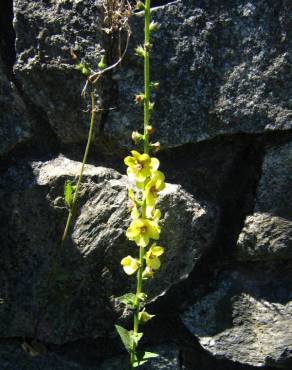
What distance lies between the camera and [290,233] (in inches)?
68.9

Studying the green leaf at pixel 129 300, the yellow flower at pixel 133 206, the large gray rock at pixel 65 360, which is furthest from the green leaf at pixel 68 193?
the large gray rock at pixel 65 360

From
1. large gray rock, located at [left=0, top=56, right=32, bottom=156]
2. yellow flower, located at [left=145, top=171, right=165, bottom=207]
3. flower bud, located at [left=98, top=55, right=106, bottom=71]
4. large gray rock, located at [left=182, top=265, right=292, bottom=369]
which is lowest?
large gray rock, located at [left=182, top=265, right=292, bottom=369]

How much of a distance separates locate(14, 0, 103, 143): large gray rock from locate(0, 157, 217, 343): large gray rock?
0.63 feet

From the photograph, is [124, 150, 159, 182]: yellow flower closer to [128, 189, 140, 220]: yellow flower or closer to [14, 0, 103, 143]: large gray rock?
[128, 189, 140, 220]: yellow flower

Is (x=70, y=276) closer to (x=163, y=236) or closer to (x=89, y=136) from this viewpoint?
(x=163, y=236)

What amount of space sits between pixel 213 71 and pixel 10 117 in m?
0.63

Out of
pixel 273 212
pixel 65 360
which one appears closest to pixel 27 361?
pixel 65 360

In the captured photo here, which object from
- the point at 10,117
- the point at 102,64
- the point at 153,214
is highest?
the point at 102,64

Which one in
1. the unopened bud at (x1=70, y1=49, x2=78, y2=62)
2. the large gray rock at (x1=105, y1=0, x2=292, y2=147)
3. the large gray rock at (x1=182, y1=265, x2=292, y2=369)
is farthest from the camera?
the large gray rock at (x1=182, y1=265, x2=292, y2=369)

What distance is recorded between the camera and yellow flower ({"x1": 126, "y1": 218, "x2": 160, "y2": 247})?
1505 millimetres

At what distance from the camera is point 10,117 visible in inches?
67.9

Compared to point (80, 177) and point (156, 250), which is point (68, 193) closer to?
point (80, 177)

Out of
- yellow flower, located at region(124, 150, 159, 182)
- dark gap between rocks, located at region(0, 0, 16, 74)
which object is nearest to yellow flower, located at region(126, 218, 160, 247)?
yellow flower, located at region(124, 150, 159, 182)

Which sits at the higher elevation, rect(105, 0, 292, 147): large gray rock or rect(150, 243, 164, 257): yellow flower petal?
rect(105, 0, 292, 147): large gray rock
